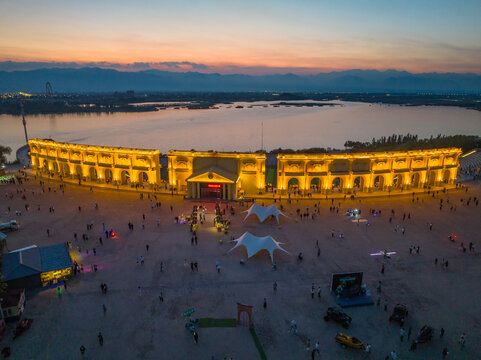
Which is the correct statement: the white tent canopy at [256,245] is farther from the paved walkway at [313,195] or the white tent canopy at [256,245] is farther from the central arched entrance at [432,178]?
the central arched entrance at [432,178]

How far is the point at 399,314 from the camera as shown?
15.8 meters

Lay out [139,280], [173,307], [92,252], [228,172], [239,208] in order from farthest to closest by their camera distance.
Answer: [228,172], [239,208], [92,252], [139,280], [173,307]

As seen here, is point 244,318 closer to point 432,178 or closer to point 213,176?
point 213,176

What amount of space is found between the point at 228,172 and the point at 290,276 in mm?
16850

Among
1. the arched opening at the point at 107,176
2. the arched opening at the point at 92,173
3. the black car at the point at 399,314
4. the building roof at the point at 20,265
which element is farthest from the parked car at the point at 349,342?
the arched opening at the point at 92,173

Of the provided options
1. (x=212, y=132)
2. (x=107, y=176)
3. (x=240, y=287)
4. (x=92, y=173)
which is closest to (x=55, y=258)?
(x=240, y=287)

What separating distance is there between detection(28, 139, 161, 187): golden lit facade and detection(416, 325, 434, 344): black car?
29.2 meters

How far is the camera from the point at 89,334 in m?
15.1

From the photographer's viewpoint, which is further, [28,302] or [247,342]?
[28,302]

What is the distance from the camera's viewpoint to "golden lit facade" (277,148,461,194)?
34875 mm

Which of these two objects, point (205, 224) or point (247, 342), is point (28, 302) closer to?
point (247, 342)

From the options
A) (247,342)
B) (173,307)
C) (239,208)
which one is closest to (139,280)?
(173,307)

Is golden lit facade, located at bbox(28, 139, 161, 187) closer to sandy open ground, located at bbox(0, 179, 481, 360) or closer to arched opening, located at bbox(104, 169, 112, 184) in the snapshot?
arched opening, located at bbox(104, 169, 112, 184)

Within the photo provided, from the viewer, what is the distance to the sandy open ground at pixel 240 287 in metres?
14.5
